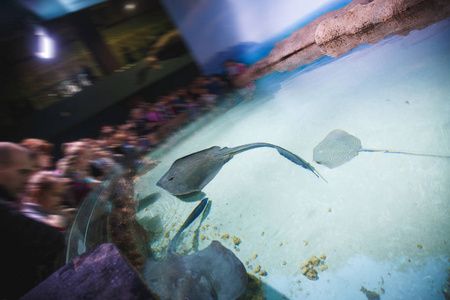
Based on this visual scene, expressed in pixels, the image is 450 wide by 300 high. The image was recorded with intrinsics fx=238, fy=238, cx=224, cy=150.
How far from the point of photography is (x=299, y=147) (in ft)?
11.0

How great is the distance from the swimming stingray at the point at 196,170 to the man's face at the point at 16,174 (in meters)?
2.01

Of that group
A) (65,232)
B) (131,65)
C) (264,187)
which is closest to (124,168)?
→ (65,232)

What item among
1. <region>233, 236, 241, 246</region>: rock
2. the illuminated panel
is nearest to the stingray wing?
<region>233, 236, 241, 246</region>: rock

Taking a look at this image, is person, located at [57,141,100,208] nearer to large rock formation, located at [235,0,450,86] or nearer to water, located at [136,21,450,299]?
water, located at [136,21,450,299]

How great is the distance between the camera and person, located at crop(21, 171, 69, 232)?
2951 mm

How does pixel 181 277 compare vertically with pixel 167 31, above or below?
below

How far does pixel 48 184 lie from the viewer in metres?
3.45

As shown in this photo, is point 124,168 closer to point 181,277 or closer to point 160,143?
point 160,143

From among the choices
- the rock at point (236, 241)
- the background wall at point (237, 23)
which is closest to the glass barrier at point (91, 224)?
the rock at point (236, 241)

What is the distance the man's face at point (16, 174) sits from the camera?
3287 millimetres

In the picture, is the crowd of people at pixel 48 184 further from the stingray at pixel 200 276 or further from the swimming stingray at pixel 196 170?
the swimming stingray at pixel 196 170

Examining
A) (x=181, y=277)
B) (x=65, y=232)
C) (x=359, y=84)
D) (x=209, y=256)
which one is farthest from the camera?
(x=359, y=84)

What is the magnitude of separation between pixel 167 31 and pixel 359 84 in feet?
32.1

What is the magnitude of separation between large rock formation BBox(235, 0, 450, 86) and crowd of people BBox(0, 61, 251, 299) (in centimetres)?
250
